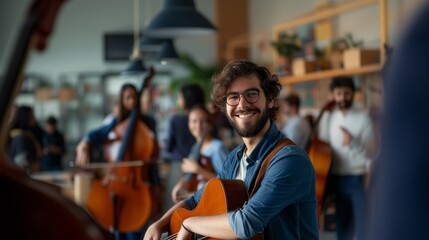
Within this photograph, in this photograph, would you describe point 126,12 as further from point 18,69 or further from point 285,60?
point 18,69

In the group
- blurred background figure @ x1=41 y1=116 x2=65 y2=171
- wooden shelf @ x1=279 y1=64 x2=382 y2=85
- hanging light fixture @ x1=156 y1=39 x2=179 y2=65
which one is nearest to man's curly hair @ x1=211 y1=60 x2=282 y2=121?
wooden shelf @ x1=279 y1=64 x2=382 y2=85

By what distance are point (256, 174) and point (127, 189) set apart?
2.79m

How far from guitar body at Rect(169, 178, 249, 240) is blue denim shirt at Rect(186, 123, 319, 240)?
0.17 ft

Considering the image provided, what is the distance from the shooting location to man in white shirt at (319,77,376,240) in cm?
451

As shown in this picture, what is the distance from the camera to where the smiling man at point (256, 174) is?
2.11 meters

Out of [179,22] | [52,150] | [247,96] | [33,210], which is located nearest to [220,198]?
[247,96]

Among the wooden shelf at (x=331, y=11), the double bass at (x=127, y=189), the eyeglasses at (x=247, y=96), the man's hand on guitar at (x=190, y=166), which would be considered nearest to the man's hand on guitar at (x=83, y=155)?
the double bass at (x=127, y=189)

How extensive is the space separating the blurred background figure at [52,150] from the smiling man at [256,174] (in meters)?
7.21

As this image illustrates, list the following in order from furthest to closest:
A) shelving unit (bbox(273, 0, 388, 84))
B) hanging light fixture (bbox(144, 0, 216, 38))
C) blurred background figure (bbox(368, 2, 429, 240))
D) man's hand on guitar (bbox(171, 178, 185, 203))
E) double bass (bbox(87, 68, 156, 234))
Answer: shelving unit (bbox(273, 0, 388, 84)) → double bass (bbox(87, 68, 156, 234)) → hanging light fixture (bbox(144, 0, 216, 38)) → man's hand on guitar (bbox(171, 178, 185, 203)) → blurred background figure (bbox(368, 2, 429, 240))

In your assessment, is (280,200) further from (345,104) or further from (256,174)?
→ (345,104)

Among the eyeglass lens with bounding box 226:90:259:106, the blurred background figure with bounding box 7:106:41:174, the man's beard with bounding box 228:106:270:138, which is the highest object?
the eyeglass lens with bounding box 226:90:259:106

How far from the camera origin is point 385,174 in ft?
2.36

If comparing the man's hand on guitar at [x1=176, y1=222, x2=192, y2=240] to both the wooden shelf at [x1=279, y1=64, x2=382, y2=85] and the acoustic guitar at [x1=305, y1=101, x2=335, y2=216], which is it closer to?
the acoustic guitar at [x1=305, y1=101, x2=335, y2=216]

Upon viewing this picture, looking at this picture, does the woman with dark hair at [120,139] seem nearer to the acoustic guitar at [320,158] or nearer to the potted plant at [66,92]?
the acoustic guitar at [320,158]
